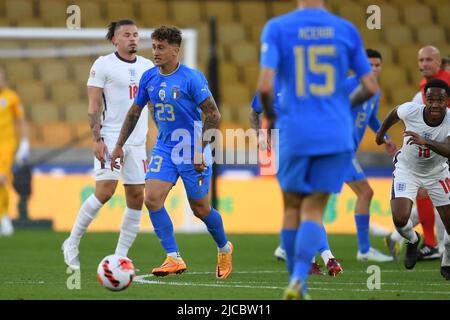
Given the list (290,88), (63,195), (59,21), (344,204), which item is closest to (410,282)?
(290,88)

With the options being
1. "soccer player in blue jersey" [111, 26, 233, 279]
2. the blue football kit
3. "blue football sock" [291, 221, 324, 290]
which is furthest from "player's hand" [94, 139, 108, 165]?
"blue football sock" [291, 221, 324, 290]

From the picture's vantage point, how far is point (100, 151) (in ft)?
31.9

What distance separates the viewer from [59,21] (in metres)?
21.0

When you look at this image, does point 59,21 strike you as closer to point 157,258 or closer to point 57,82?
point 57,82

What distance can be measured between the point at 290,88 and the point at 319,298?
1.58 m

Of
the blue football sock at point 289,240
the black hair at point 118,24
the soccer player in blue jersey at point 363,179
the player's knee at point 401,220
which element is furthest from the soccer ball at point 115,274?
the soccer player in blue jersey at point 363,179

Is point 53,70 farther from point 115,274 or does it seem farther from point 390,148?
point 115,274

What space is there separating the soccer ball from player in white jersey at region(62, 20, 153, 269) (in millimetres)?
2151

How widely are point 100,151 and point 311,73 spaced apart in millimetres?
3473

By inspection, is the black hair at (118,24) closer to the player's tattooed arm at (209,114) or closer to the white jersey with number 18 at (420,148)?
the player's tattooed arm at (209,114)

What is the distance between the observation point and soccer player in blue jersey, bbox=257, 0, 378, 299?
21.8ft

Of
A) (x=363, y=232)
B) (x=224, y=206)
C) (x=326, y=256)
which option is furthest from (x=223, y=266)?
(x=224, y=206)

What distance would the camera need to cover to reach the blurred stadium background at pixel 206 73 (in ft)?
54.8

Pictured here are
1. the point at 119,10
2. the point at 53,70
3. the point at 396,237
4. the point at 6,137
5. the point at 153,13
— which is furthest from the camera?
the point at 153,13
